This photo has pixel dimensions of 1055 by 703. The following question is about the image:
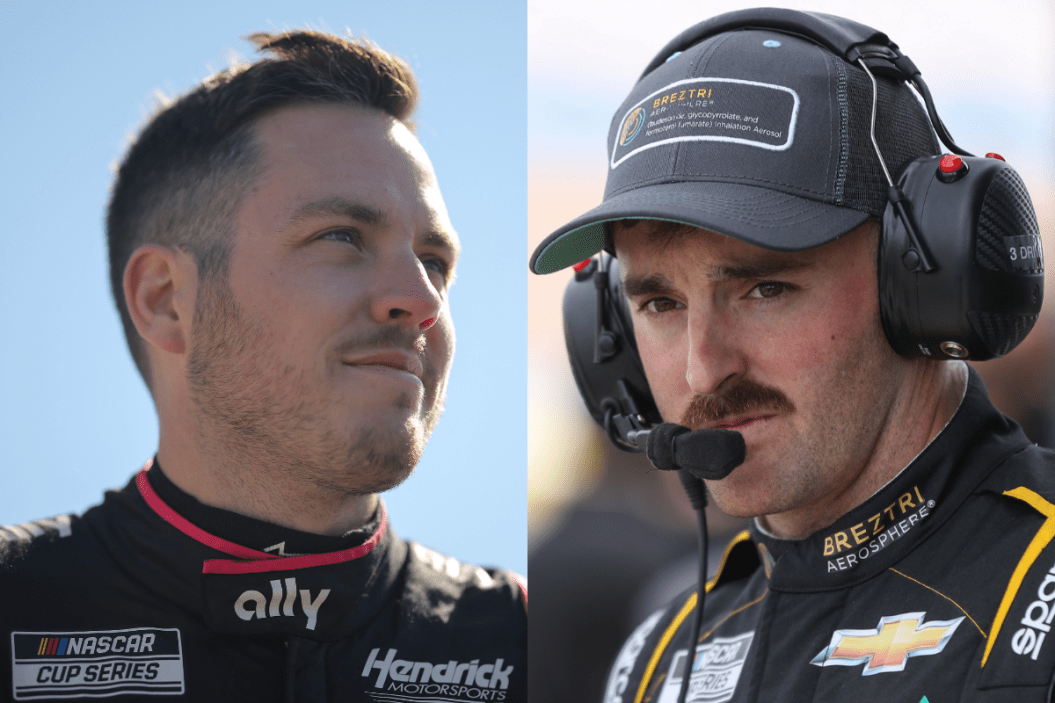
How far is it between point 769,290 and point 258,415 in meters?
0.79

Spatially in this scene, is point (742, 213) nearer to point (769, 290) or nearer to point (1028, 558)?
point (769, 290)

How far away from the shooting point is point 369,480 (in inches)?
54.3

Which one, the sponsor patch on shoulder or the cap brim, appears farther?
the cap brim

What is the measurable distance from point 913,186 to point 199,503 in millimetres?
1101

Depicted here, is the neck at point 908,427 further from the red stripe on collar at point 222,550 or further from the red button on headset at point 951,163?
the red stripe on collar at point 222,550

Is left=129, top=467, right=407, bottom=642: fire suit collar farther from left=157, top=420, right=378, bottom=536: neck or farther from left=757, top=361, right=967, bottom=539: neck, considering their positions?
left=757, top=361, right=967, bottom=539: neck

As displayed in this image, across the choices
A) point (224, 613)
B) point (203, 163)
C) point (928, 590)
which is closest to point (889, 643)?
point (928, 590)

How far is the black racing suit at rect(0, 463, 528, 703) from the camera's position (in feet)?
3.83

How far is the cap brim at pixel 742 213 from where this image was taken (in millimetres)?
1348

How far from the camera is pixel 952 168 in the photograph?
1.32m

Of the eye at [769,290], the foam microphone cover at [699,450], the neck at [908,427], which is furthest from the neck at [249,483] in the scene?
the neck at [908,427]

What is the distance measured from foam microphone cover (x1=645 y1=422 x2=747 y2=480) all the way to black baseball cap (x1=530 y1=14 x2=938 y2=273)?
0.95 ft

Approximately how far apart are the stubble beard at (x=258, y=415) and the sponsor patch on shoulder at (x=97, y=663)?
0.77 ft

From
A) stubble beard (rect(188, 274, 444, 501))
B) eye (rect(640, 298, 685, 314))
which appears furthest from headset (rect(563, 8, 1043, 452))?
stubble beard (rect(188, 274, 444, 501))
